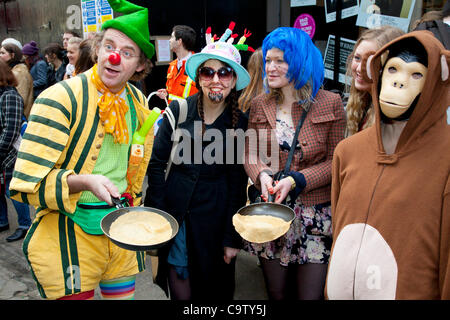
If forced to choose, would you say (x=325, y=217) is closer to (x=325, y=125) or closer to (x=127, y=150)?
(x=325, y=125)

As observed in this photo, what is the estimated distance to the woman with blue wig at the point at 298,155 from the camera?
7.79 ft

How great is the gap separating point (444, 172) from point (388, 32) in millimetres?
1172

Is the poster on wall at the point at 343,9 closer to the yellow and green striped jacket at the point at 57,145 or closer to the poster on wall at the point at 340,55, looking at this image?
the poster on wall at the point at 340,55

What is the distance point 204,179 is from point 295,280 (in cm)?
84

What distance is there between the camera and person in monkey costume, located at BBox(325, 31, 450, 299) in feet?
4.75

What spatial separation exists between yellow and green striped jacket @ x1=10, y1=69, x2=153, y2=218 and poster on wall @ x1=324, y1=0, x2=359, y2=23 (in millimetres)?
3614

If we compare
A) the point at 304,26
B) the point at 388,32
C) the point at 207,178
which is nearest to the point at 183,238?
the point at 207,178

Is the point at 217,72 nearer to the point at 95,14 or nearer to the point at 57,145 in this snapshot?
the point at 57,145

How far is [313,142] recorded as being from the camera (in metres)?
2.40

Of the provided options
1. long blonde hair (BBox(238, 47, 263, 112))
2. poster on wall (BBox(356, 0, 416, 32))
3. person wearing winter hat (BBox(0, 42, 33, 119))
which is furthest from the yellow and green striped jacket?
person wearing winter hat (BBox(0, 42, 33, 119))

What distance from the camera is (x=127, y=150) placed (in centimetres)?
221

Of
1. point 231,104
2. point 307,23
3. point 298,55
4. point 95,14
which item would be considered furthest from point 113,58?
point 95,14

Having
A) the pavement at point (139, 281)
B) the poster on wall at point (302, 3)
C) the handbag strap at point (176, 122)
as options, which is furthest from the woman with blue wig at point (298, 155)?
the poster on wall at point (302, 3)

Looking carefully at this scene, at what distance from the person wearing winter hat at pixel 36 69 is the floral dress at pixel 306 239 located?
19.9ft
